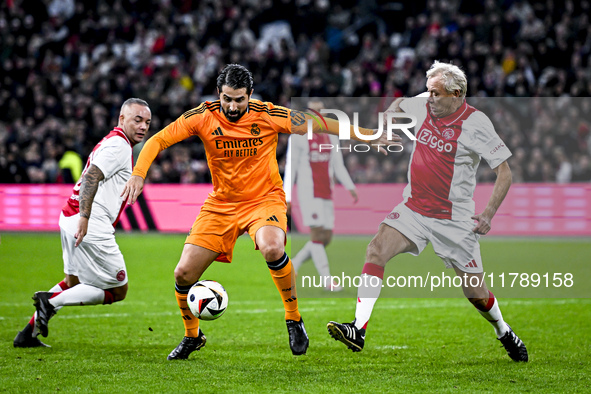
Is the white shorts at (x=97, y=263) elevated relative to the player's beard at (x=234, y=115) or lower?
lower

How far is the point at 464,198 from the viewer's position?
19.9 feet

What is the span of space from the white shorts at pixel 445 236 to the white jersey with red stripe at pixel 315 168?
4.32 metres

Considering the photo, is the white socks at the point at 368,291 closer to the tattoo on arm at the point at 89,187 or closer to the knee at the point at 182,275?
the knee at the point at 182,275

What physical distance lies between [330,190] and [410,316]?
2595mm

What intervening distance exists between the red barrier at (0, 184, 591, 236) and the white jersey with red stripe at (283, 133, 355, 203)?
65.7 inches

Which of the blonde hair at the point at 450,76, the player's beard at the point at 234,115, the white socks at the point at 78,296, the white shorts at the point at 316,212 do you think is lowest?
the white shorts at the point at 316,212

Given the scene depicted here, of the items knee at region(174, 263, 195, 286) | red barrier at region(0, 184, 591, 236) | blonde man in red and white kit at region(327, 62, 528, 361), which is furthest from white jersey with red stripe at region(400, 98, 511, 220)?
red barrier at region(0, 184, 591, 236)

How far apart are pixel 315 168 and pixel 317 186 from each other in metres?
0.27

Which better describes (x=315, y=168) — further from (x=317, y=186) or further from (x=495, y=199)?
(x=495, y=199)

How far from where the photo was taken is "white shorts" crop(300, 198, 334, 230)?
10281mm

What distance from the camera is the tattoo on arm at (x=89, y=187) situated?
19.5ft

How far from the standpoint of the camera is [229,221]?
19.8ft

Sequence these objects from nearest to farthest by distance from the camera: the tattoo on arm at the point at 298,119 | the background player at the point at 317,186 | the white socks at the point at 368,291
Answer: the white socks at the point at 368,291
the tattoo on arm at the point at 298,119
the background player at the point at 317,186

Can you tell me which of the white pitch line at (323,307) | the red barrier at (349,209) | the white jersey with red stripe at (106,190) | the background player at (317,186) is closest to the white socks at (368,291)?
the white jersey with red stripe at (106,190)
